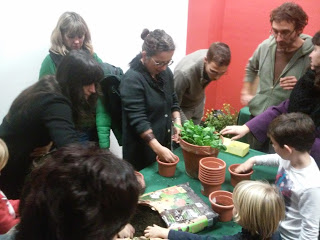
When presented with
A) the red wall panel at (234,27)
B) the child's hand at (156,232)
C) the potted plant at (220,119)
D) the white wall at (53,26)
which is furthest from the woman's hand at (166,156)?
the red wall panel at (234,27)

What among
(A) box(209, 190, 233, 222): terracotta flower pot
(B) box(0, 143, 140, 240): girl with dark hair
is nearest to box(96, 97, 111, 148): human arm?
(A) box(209, 190, 233, 222): terracotta flower pot

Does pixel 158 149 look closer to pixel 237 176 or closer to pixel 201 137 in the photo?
pixel 201 137

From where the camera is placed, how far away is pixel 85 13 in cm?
299

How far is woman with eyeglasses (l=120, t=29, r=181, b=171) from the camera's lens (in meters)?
2.00

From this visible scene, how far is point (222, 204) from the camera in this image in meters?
1.60

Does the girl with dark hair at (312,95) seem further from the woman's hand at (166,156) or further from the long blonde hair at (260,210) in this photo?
the long blonde hair at (260,210)

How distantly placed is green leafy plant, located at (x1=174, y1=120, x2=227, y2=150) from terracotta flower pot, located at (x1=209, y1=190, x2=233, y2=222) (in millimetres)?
290

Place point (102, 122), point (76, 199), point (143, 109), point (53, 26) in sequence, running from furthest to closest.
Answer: point (53, 26) → point (102, 122) → point (143, 109) → point (76, 199)

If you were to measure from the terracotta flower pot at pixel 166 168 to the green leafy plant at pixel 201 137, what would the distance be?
0.16m

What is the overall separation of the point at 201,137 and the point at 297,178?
20.9 inches

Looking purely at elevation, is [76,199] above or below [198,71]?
above

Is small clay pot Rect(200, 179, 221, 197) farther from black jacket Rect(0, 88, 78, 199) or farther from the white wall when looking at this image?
the white wall

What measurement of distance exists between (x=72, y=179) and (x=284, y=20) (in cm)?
196

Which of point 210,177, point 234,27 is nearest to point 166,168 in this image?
point 210,177
